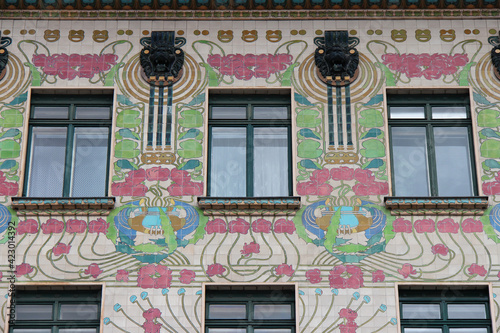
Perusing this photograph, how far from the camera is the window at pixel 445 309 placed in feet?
61.7

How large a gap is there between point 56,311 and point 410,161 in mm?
6853

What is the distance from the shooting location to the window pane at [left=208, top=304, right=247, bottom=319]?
19.0 metres

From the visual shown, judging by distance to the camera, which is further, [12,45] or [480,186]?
[12,45]

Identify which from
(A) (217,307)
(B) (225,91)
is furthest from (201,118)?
(A) (217,307)

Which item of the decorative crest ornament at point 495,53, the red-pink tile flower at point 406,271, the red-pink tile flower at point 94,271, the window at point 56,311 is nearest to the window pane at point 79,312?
the window at point 56,311

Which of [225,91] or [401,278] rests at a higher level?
[225,91]

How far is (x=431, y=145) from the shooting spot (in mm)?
20531

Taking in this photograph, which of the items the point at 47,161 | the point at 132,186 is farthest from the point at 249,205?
the point at 47,161

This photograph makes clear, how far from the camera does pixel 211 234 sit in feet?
63.6

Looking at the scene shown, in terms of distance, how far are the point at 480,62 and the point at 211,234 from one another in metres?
6.10

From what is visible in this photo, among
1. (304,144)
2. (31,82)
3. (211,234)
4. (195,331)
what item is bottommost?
(195,331)

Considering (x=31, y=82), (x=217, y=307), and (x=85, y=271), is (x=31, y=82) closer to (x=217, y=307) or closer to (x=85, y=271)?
(x=85, y=271)

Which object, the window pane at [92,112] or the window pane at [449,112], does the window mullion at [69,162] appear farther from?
the window pane at [449,112]

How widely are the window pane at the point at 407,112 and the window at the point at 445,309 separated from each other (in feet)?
11.4
